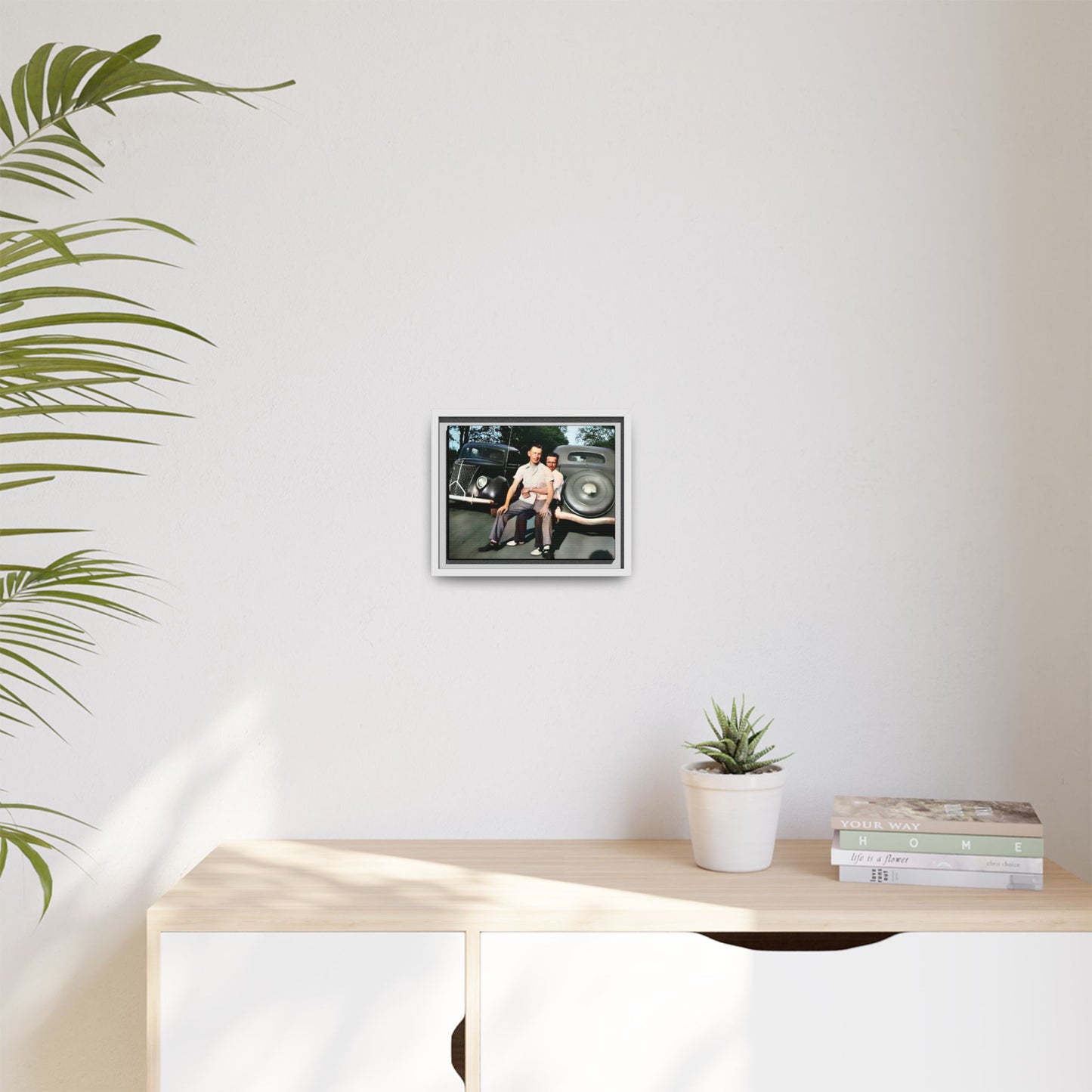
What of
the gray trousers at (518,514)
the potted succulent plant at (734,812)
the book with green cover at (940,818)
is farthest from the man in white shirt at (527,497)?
the book with green cover at (940,818)

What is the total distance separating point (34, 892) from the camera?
1.70 metres

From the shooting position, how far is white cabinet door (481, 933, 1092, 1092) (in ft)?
4.33

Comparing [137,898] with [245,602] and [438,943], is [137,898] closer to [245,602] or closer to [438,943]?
[245,602]

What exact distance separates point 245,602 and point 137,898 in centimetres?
56

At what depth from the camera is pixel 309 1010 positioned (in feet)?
4.33

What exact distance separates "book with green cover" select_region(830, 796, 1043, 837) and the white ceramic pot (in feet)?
0.34

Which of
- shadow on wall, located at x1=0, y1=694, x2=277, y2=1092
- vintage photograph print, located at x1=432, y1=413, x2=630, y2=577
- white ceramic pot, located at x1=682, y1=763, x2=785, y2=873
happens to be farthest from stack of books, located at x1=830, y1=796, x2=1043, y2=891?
shadow on wall, located at x1=0, y1=694, x2=277, y2=1092

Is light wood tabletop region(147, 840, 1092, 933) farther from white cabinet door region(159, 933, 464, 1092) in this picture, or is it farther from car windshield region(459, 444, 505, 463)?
car windshield region(459, 444, 505, 463)

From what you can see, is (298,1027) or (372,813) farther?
(372,813)

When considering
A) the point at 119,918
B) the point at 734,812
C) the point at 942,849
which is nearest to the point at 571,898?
the point at 734,812

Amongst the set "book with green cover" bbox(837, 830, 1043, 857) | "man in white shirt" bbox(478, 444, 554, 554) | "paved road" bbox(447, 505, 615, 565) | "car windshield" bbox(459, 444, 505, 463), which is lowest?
"book with green cover" bbox(837, 830, 1043, 857)

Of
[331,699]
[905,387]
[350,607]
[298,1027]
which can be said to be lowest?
[298,1027]

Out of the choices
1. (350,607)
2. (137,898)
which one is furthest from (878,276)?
(137,898)

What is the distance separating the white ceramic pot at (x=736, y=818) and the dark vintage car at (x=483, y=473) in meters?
0.60
